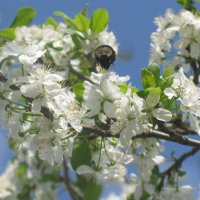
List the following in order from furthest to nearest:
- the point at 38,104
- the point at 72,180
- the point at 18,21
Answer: the point at 72,180, the point at 18,21, the point at 38,104

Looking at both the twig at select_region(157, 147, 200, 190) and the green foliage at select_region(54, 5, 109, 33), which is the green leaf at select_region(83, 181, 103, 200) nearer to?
the twig at select_region(157, 147, 200, 190)

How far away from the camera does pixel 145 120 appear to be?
2.05m

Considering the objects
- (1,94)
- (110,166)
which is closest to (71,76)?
(110,166)

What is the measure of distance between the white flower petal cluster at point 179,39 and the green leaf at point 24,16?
0.78 meters

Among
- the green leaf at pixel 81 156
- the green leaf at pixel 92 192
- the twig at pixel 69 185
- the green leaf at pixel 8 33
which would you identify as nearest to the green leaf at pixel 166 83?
the green leaf at pixel 81 156

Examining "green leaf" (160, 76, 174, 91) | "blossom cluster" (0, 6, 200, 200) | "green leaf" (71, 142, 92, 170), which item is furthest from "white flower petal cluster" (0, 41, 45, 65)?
"green leaf" (71, 142, 92, 170)

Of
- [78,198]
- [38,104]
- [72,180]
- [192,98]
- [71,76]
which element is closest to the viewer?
[38,104]

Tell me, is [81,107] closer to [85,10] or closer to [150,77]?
[150,77]

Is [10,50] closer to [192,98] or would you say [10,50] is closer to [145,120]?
[145,120]

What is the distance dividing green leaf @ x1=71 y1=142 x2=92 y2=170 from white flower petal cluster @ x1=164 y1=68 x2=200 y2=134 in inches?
24.6

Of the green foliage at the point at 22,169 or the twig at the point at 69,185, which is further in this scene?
the green foliage at the point at 22,169

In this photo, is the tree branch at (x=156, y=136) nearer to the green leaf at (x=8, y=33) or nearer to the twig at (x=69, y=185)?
the green leaf at (x=8, y=33)

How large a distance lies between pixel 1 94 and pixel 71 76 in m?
1.82

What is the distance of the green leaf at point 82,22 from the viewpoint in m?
2.97
